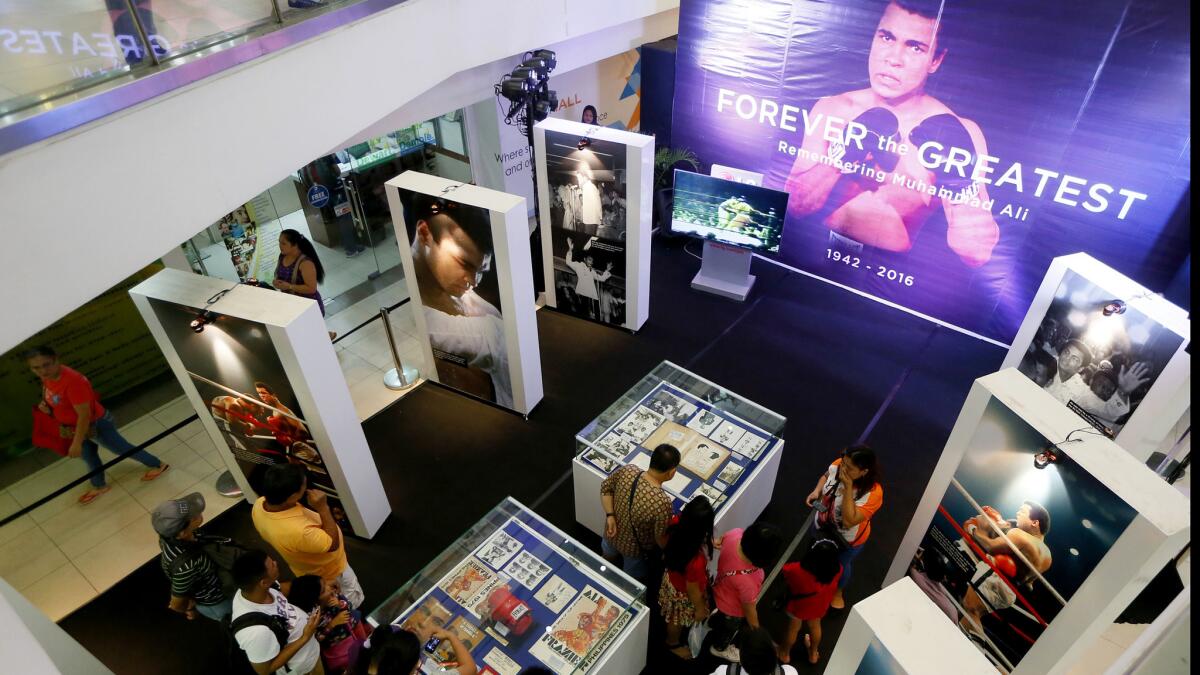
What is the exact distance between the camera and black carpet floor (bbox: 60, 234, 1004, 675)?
4.62 m

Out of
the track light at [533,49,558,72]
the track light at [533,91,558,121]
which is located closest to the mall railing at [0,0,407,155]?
the track light at [533,49,558,72]

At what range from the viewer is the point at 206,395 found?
15.1ft

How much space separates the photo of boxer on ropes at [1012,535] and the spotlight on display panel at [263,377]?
3.92 meters

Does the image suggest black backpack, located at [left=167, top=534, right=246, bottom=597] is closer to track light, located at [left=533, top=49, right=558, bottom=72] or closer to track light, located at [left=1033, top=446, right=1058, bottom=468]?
track light, located at [left=1033, top=446, right=1058, bottom=468]

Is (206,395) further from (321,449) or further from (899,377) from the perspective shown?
(899,377)

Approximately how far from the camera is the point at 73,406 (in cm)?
495

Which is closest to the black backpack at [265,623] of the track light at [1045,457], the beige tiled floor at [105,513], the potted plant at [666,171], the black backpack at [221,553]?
the black backpack at [221,553]

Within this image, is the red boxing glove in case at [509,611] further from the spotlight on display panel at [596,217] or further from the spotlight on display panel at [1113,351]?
the spotlight on display panel at [596,217]

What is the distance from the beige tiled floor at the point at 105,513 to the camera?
4.90 meters

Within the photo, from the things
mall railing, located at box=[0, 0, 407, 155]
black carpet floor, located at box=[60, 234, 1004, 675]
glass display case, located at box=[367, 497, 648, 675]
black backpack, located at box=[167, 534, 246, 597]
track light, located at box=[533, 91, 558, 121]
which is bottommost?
black carpet floor, located at box=[60, 234, 1004, 675]

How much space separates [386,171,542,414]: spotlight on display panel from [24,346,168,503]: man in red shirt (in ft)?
8.41

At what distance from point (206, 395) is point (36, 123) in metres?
2.72

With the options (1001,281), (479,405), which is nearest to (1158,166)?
(1001,281)

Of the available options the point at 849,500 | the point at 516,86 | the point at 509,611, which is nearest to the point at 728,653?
the point at 849,500
